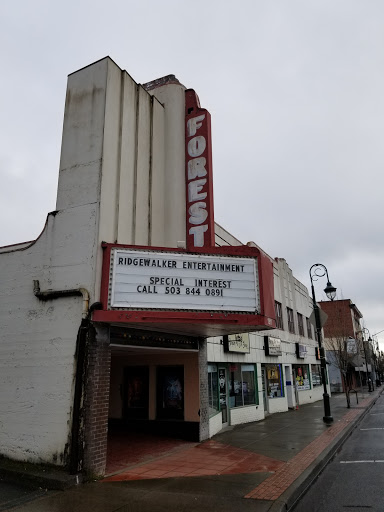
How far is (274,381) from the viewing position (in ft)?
74.3

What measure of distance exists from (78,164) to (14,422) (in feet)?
20.6

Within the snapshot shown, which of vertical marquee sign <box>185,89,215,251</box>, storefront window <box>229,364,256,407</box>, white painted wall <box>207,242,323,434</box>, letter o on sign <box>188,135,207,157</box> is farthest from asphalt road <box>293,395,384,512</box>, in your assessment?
letter o on sign <box>188,135,207,157</box>

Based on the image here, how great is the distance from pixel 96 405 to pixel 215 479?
2.95 metres

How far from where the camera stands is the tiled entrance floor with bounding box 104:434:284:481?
29.5 ft

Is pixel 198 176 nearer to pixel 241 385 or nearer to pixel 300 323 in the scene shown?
pixel 241 385

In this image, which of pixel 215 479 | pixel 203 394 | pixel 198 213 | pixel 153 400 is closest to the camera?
pixel 215 479

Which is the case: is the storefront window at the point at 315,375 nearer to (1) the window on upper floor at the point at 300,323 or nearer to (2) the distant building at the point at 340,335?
(1) the window on upper floor at the point at 300,323

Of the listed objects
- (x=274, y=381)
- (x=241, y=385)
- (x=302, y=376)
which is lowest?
(x=241, y=385)

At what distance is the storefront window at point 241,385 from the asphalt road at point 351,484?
17.1 feet

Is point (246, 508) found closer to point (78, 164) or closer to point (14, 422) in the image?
point (14, 422)

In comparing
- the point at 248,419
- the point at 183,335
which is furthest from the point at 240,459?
the point at 248,419

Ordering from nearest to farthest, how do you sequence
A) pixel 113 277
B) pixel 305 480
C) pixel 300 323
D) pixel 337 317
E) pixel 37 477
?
1. pixel 37 477
2. pixel 305 480
3. pixel 113 277
4. pixel 300 323
5. pixel 337 317

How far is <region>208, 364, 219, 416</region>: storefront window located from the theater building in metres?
1.85

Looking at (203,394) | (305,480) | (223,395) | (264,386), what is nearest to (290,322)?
(264,386)
